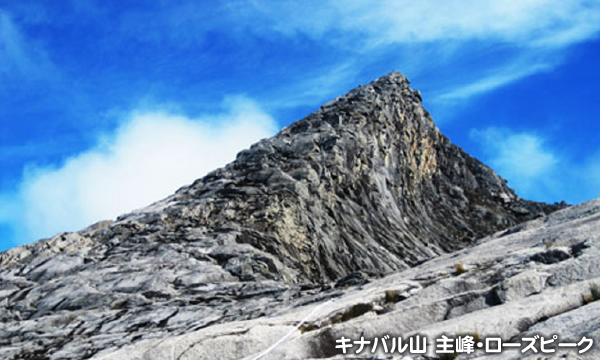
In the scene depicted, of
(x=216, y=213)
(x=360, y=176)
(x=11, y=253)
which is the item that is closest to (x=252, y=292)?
(x=216, y=213)

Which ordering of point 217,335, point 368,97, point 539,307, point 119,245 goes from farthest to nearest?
point 368,97 < point 119,245 < point 217,335 < point 539,307

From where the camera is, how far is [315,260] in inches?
2018

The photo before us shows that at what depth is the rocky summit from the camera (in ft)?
54.1

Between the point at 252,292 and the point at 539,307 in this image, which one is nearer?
the point at 539,307

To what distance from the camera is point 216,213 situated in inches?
2135

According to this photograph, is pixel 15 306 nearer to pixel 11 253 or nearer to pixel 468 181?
pixel 11 253

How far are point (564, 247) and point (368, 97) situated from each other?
6837cm

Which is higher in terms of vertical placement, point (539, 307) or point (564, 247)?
point (564, 247)

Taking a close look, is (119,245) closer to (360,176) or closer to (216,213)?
(216,213)

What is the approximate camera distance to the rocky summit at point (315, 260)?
54.1 feet

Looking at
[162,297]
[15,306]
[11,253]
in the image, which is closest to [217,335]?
[162,297]

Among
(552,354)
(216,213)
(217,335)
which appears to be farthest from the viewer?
(216,213)

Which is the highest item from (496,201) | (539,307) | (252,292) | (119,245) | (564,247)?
(496,201)

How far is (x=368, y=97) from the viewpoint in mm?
86125
